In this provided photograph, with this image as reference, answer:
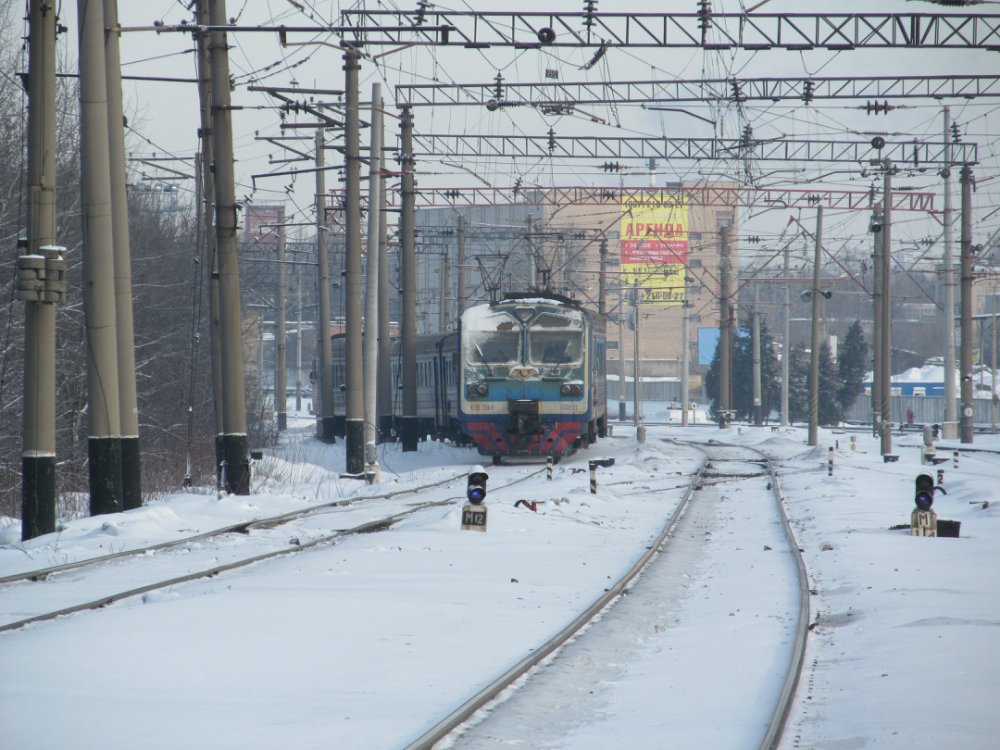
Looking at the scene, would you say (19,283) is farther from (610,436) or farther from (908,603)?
(610,436)

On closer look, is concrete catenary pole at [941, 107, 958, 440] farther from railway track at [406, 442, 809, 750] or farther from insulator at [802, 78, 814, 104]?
railway track at [406, 442, 809, 750]

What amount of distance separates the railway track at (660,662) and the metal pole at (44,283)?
6637 millimetres

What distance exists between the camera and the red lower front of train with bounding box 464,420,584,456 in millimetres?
31438

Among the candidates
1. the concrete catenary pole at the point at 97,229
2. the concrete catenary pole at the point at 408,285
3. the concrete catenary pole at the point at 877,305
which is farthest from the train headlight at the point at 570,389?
the concrete catenary pole at the point at 97,229

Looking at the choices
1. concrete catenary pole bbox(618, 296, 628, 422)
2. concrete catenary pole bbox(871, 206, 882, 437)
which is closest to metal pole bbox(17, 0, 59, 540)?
concrete catenary pole bbox(871, 206, 882, 437)

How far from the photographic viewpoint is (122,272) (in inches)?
708

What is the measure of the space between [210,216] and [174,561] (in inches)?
537

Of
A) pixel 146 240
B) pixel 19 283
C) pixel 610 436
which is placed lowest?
pixel 610 436

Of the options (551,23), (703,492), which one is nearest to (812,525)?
(703,492)

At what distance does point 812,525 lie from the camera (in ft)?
60.7

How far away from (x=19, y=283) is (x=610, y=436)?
3458 cm

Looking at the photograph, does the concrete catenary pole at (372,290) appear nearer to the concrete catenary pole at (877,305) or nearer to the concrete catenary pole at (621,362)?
the concrete catenary pole at (877,305)

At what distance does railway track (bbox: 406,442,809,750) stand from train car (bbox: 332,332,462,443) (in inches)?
770

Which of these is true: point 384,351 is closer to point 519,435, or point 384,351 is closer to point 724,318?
point 519,435
